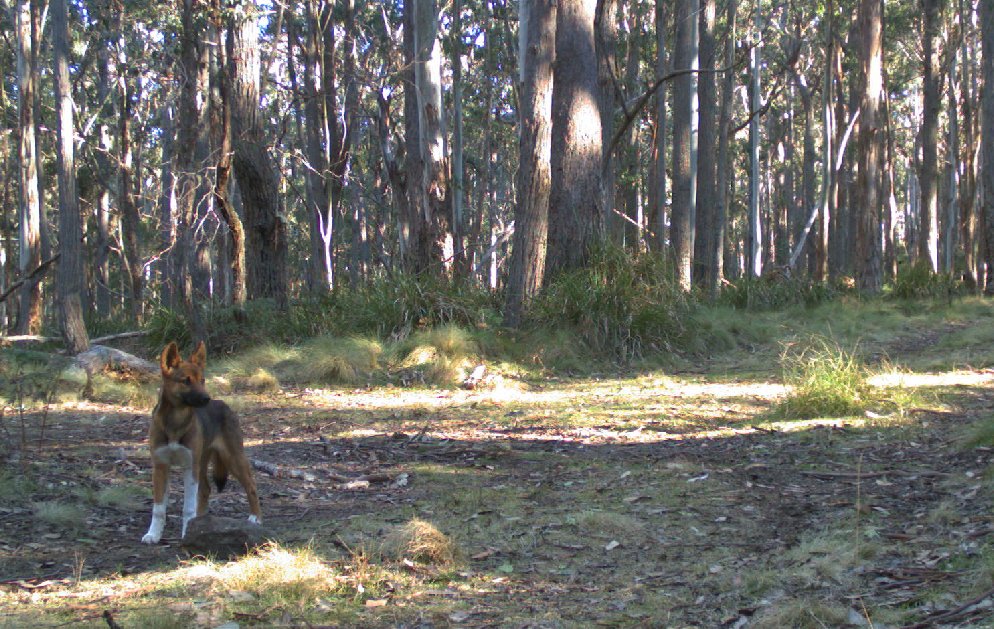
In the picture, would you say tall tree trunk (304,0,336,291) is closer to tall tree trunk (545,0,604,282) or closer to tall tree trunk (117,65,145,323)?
tall tree trunk (117,65,145,323)

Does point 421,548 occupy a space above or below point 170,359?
below

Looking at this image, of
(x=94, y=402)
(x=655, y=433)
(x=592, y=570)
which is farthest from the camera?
(x=94, y=402)

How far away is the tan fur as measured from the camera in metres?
4.74

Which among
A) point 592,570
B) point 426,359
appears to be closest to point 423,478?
point 592,570

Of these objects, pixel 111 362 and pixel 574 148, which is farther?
pixel 574 148

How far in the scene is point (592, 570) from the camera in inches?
174

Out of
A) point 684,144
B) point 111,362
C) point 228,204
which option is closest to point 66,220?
point 228,204

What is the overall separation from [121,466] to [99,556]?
7.49 feet

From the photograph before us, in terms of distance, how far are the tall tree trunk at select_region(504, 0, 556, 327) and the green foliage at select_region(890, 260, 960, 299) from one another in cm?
1042

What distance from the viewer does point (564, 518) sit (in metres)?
5.24

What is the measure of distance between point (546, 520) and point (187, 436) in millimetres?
2073

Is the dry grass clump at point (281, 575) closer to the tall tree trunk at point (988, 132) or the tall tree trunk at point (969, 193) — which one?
the tall tree trunk at point (988, 132)

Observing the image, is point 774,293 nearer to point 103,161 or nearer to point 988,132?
point 988,132

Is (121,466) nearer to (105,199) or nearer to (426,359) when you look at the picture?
(426,359)
